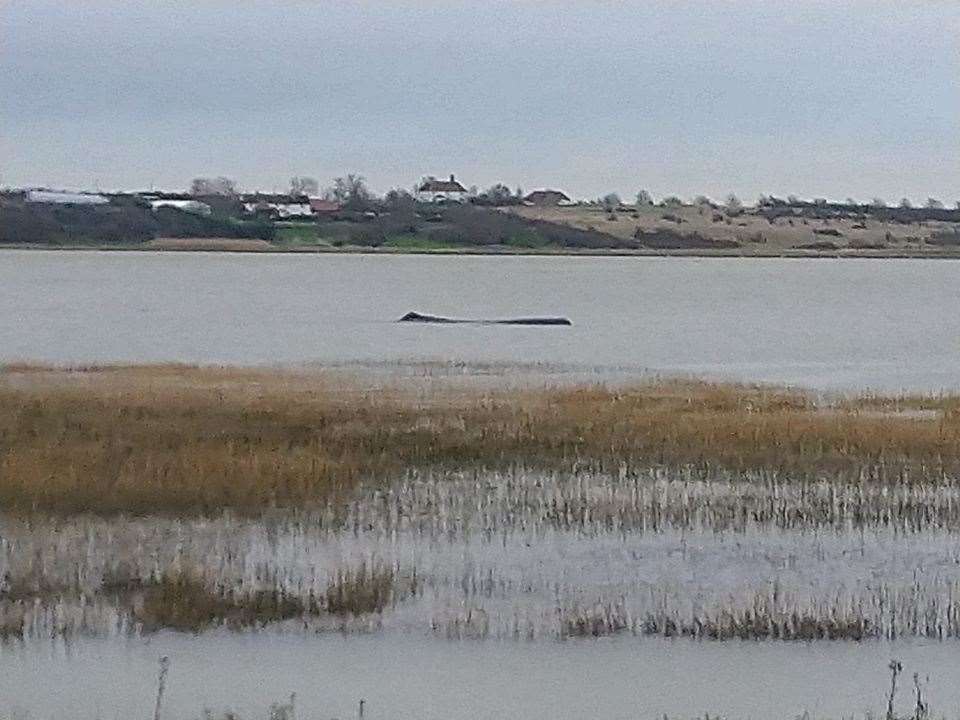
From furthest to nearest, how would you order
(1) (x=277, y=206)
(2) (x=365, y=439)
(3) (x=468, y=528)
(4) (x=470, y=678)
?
(1) (x=277, y=206), (2) (x=365, y=439), (3) (x=468, y=528), (4) (x=470, y=678)

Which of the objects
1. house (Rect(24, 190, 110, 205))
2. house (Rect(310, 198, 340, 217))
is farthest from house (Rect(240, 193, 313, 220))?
house (Rect(24, 190, 110, 205))

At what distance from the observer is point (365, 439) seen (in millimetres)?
19484

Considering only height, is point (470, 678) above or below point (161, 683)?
below

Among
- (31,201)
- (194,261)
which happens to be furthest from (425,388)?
(194,261)

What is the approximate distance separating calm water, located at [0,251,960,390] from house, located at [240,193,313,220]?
12.9 ft

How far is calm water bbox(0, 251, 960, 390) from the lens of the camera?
40.2 m

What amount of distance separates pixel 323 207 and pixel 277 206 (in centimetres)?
306

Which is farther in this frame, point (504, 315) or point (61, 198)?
point (61, 198)

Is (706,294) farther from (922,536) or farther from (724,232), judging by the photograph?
(922,536)

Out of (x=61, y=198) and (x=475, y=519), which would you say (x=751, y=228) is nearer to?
(x=61, y=198)

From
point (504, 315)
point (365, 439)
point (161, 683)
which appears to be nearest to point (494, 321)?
point (504, 315)

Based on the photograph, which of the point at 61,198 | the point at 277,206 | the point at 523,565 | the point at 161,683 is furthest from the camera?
the point at 277,206

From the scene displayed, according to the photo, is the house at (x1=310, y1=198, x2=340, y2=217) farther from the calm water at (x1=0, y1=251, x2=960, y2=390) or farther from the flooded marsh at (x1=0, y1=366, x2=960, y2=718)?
the flooded marsh at (x1=0, y1=366, x2=960, y2=718)

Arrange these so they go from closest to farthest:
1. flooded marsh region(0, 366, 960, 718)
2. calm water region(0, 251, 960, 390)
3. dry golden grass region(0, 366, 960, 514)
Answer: flooded marsh region(0, 366, 960, 718)
dry golden grass region(0, 366, 960, 514)
calm water region(0, 251, 960, 390)
